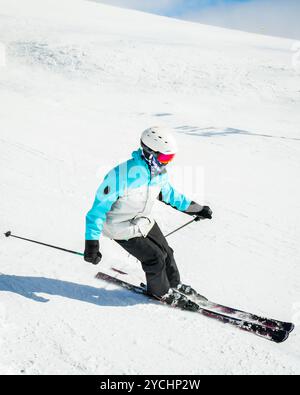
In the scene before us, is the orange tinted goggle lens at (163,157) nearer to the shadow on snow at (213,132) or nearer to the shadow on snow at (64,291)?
the shadow on snow at (64,291)

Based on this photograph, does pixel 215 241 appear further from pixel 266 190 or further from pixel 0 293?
pixel 0 293

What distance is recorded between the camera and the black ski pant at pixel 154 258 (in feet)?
12.4

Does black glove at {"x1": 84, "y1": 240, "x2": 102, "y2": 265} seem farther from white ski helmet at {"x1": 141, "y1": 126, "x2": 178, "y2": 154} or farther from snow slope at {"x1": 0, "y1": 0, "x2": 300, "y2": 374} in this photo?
white ski helmet at {"x1": 141, "y1": 126, "x2": 178, "y2": 154}

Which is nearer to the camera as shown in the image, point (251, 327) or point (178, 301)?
point (251, 327)

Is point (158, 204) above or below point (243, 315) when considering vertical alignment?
above

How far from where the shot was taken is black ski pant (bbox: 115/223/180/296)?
377cm

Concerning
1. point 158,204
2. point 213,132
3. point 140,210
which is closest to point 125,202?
→ point 140,210

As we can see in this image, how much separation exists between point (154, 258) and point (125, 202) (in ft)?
2.28

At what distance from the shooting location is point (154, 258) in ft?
12.4

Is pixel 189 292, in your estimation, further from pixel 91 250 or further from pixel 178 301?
pixel 91 250

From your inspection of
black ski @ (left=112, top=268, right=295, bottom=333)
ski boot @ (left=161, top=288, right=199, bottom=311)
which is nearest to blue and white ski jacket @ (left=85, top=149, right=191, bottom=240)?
ski boot @ (left=161, top=288, right=199, bottom=311)

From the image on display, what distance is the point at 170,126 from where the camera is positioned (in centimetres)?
1095

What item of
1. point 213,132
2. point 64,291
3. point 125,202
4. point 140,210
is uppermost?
point 213,132

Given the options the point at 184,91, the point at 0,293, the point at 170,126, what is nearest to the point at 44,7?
the point at 184,91
